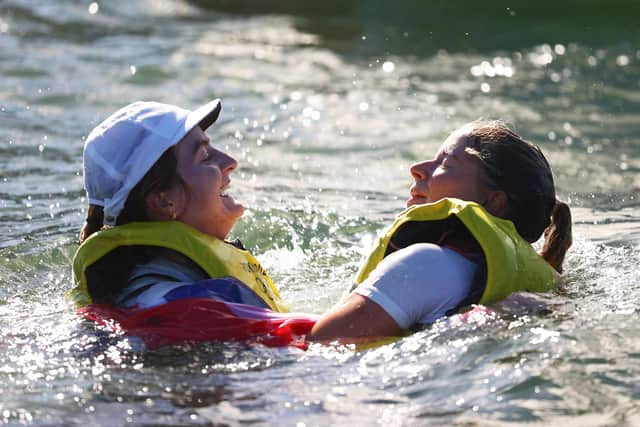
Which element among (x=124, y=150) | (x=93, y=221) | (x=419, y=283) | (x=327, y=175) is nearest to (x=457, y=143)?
(x=419, y=283)

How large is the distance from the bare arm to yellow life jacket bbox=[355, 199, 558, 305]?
40 centimetres

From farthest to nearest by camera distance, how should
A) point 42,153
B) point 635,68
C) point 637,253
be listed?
1. point 635,68
2. point 42,153
3. point 637,253

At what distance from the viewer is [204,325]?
161 inches

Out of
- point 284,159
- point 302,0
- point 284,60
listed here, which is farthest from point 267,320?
point 302,0

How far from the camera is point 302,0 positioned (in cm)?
1523

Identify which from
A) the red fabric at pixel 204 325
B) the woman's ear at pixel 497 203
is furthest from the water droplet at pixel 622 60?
the red fabric at pixel 204 325

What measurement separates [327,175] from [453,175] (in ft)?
13.2

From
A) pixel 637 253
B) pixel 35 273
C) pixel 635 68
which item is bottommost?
pixel 35 273

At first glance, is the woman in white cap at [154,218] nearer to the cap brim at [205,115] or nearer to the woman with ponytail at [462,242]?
the cap brim at [205,115]

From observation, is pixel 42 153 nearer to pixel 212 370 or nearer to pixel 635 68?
pixel 212 370

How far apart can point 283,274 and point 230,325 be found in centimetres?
182

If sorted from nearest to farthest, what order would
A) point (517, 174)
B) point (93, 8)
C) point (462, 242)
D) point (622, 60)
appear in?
point (462, 242) → point (517, 174) → point (622, 60) → point (93, 8)

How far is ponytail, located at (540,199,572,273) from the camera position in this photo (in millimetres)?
4570

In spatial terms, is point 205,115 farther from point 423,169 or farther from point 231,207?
point 423,169
